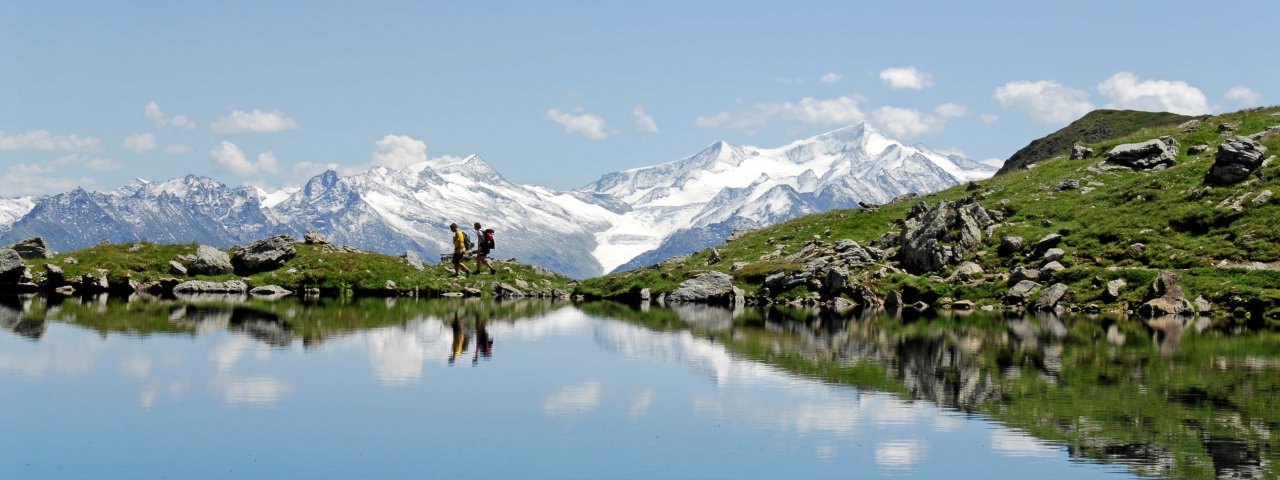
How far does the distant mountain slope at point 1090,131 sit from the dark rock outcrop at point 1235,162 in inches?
1947

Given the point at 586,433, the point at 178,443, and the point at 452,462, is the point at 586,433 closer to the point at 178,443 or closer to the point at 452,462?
the point at 452,462

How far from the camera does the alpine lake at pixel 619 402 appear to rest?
19984mm

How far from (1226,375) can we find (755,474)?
1987 centimetres

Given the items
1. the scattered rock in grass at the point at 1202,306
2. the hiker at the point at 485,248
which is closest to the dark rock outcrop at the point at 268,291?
the hiker at the point at 485,248

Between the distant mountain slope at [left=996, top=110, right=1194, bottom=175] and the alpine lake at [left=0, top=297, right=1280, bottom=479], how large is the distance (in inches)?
3367

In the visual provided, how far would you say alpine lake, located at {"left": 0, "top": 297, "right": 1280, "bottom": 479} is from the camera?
20.0 m

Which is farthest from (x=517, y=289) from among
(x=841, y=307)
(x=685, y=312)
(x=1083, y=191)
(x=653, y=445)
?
(x=653, y=445)

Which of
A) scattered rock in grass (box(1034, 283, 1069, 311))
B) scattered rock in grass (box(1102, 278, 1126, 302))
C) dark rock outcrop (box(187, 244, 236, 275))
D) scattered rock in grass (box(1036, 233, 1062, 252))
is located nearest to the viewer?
scattered rock in grass (box(1102, 278, 1126, 302))

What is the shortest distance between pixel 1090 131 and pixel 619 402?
4612 inches

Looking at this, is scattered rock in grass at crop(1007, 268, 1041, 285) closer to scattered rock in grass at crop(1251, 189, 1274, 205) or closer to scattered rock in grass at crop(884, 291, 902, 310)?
scattered rock in grass at crop(884, 291, 902, 310)

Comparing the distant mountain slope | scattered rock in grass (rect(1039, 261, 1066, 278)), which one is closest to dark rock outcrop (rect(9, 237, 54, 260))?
scattered rock in grass (rect(1039, 261, 1066, 278))

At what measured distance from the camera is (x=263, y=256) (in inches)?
2923

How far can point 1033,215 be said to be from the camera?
7756 cm

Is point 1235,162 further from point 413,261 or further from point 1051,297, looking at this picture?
point 413,261
